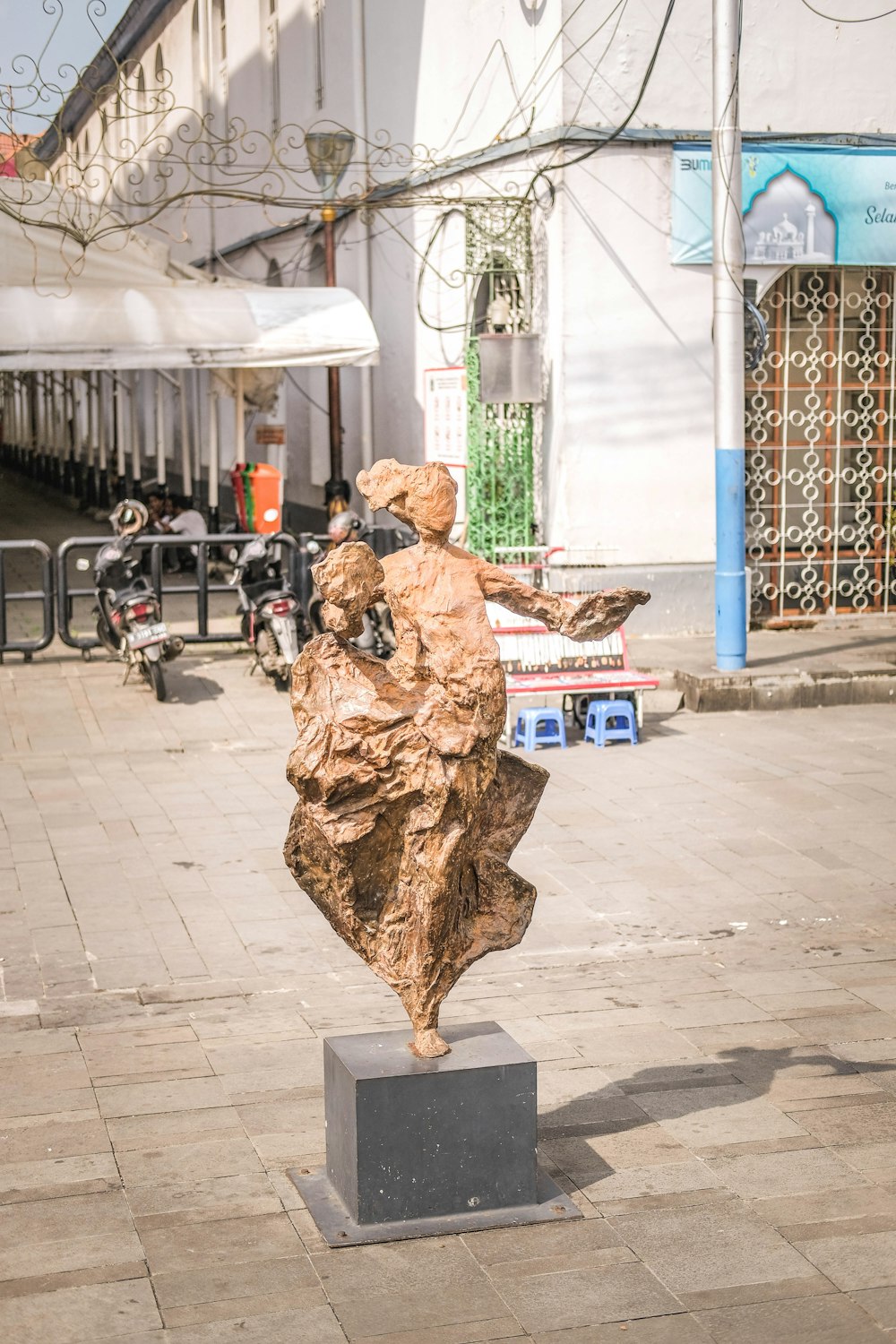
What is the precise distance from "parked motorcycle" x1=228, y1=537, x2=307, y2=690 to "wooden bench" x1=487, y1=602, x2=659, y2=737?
5.84ft

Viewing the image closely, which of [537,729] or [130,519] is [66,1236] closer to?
[537,729]

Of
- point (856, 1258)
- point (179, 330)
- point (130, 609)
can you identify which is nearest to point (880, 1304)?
point (856, 1258)

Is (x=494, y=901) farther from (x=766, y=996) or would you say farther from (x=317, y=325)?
(x=317, y=325)

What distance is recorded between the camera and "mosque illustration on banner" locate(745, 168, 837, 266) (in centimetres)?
1411

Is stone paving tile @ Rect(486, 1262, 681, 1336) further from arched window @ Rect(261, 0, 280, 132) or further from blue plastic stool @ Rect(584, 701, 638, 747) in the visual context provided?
arched window @ Rect(261, 0, 280, 132)

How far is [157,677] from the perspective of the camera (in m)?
12.3

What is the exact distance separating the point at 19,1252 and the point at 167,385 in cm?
2601

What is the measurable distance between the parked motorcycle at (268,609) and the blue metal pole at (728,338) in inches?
123

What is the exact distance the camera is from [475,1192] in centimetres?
459

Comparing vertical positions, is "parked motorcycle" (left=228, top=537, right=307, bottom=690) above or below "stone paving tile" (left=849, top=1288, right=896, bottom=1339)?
above

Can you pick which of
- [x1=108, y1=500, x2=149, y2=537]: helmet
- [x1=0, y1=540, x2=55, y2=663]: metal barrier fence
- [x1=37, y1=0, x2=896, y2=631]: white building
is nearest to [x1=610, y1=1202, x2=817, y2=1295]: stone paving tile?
[x1=108, y1=500, x2=149, y2=537]: helmet

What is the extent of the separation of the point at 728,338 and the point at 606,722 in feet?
9.70

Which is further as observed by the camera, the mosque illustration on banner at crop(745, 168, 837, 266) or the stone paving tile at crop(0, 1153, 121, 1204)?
the mosque illustration on banner at crop(745, 168, 837, 266)

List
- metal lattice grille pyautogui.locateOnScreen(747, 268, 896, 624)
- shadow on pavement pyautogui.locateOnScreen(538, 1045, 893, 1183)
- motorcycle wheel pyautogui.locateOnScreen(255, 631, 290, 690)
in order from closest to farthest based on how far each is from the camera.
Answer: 1. shadow on pavement pyautogui.locateOnScreen(538, 1045, 893, 1183)
2. motorcycle wheel pyautogui.locateOnScreen(255, 631, 290, 690)
3. metal lattice grille pyautogui.locateOnScreen(747, 268, 896, 624)
